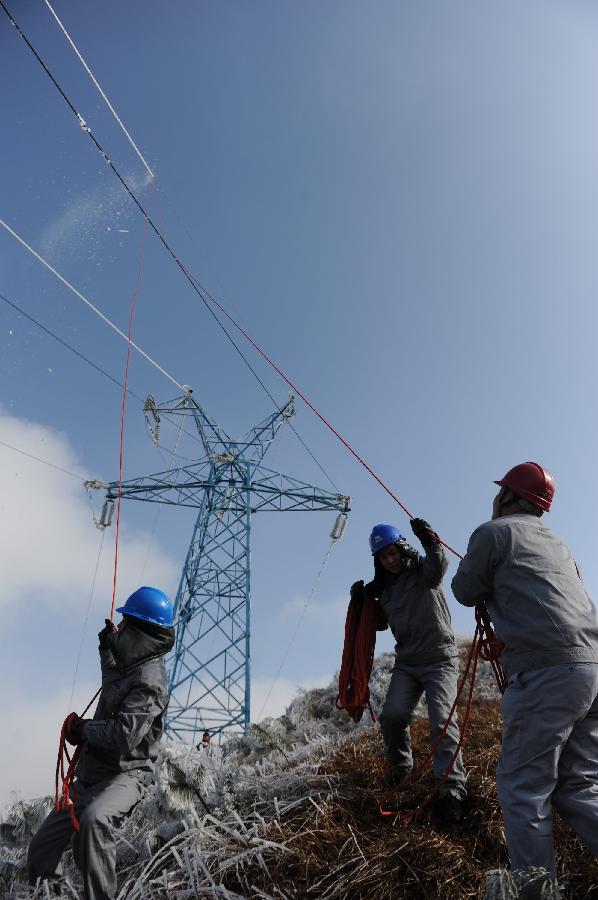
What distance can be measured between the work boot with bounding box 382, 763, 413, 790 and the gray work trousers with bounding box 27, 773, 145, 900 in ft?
5.72

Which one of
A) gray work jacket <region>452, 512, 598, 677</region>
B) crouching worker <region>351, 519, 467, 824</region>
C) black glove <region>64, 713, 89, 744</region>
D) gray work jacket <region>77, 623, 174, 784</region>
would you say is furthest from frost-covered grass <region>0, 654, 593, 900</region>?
gray work jacket <region>452, 512, 598, 677</region>

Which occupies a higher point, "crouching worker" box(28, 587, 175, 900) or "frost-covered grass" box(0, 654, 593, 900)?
"crouching worker" box(28, 587, 175, 900)

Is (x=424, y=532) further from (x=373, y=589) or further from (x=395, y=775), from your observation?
(x=395, y=775)

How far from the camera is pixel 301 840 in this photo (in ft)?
10.9

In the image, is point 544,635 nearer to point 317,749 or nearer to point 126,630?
point 126,630

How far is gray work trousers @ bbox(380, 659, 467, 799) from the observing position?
13.0ft

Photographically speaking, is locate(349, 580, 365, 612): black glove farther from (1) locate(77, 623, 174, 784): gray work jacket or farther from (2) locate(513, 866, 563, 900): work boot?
(2) locate(513, 866, 563, 900): work boot

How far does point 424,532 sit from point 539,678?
1600 millimetres

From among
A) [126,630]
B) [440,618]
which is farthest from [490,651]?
[126,630]

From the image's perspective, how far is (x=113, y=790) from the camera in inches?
137

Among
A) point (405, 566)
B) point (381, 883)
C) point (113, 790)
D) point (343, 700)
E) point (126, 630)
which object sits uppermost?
point (405, 566)

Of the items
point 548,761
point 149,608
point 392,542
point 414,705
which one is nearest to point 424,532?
point 392,542

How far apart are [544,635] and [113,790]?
2728mm

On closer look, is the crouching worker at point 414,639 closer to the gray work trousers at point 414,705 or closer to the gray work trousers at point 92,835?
the gray work trousers at point 414,705
